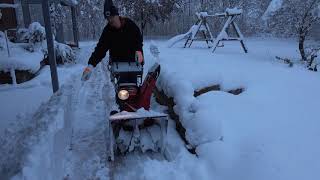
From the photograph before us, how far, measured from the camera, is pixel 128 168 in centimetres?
420

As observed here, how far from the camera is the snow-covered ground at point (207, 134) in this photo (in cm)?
359

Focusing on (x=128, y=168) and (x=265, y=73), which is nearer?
(x=128, y=168)

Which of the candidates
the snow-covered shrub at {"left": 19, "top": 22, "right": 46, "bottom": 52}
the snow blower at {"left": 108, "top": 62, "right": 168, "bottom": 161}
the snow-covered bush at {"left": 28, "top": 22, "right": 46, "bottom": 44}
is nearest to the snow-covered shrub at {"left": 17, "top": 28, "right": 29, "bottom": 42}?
the snow-covered shrub at {"left": 19, "top": 22, "right": 46, "bottom": 52}

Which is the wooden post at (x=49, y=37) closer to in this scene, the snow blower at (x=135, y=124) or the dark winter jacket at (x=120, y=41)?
the dark winter jacket at (x=120, y=41)

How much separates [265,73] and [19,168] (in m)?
4.10

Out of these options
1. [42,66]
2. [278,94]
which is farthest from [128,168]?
[42,66]

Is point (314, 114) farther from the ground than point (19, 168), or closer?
farther from the ground

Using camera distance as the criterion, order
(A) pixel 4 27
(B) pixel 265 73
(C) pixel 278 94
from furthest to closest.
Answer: (A) pixel 4 27 < (B) pixel 265 73 < (C) pixel 278 94

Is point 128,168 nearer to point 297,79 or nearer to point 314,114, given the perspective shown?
point 314,114

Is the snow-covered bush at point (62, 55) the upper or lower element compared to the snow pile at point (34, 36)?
lower

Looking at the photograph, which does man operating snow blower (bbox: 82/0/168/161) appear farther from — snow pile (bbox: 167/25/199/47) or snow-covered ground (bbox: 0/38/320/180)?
snow pile (bbox: 167/25/199/47)

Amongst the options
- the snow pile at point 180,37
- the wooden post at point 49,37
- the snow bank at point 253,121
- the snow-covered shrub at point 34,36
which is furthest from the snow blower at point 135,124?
the snow-covered shrub at point 34,36

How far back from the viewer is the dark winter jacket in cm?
498

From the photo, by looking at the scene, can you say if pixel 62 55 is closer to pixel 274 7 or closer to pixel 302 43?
pixel 274 7
